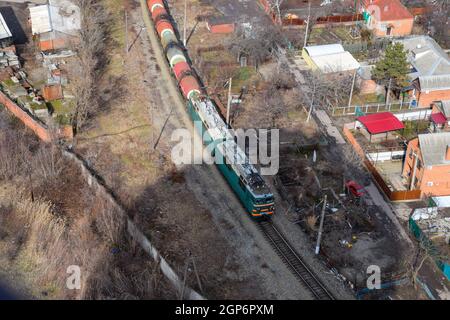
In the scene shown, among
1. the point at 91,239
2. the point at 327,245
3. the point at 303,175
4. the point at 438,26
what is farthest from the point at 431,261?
the point at 438,26

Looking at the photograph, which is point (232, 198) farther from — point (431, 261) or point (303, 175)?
point (431, 261)

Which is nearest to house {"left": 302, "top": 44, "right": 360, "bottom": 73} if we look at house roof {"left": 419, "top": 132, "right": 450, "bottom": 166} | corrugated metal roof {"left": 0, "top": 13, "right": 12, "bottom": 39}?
house roof {"left": 419, "top": 132, "right": 450, "bottom": 166}

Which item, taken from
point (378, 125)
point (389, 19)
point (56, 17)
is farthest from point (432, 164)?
point (56, 17)

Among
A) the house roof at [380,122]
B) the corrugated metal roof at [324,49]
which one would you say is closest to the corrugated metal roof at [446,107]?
the house roof at [380,122]

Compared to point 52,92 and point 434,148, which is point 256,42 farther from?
point 434,148

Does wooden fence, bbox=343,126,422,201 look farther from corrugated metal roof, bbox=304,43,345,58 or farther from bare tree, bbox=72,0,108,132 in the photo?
bare tree, bbox=72,0,108,132

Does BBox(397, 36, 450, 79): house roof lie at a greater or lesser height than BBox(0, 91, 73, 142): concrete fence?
greater
